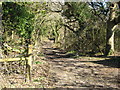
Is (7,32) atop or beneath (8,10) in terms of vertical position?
beneath

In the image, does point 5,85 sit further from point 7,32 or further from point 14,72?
point 7,32

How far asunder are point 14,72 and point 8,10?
275 cm

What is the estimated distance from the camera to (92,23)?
1529cm

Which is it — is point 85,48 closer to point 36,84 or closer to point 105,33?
point 105,33

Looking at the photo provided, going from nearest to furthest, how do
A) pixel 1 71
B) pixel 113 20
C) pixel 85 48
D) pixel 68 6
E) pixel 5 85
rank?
pixel 5 85
pixel 1 71
pixel 113 20
pixel 85 48
pixel 68 6

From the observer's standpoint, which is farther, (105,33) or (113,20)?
(105,33)

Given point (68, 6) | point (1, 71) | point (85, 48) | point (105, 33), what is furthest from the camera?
point (68, 6)

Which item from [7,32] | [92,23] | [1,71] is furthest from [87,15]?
[1,71]

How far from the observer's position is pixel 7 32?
812 centimetres

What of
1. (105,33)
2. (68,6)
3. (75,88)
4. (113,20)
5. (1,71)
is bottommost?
(75,88)

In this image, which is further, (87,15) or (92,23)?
(87,15)

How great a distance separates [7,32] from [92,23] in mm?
8997

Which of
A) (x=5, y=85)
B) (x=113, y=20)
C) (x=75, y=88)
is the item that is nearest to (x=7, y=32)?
(x=5, y=85)

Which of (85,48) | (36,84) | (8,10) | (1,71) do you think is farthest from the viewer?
(85,48)
